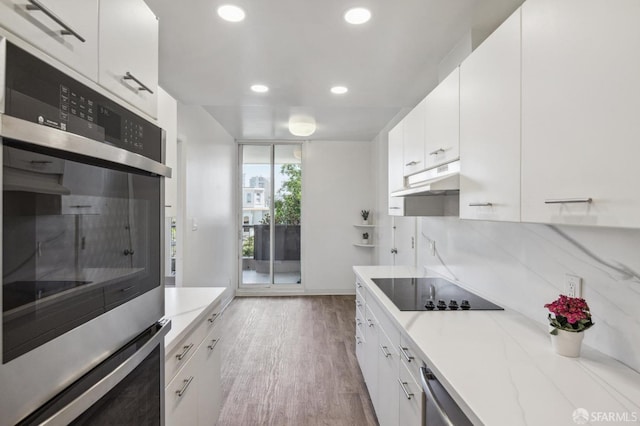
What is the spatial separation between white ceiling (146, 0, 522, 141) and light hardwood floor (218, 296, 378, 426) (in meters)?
2.44

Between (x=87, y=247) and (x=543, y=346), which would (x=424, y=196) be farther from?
(x=87, y=247)

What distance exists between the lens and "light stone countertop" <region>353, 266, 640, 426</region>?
32.1 inches

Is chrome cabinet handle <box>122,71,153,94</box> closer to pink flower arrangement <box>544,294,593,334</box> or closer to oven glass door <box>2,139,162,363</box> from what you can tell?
oven glass door <box>2,139,162,363</box>

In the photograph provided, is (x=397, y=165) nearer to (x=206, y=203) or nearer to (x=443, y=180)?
(x=443, y=180)

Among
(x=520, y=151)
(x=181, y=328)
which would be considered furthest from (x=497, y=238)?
(x=181, y=328)

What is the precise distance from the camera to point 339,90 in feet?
9.41

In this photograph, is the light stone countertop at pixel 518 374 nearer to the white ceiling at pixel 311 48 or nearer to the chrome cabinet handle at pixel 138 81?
the chrome cabinet handle at pixel 138 81

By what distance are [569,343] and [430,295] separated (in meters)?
0.86

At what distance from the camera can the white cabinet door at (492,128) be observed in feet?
3.76

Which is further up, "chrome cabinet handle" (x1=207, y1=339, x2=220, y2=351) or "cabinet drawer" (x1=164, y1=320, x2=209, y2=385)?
"cabinet drawer" (x1=164, y1=320, x2=209, y2=385)

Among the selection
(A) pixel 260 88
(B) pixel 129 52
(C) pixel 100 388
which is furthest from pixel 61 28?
(A) pixel 260 88

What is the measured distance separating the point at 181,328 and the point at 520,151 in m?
1.48

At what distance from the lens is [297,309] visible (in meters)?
4.77

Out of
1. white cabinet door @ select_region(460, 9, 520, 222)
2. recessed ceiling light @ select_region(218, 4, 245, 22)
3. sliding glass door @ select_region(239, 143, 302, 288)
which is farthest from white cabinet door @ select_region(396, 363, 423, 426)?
sliding glass door @ select_region(239, 143, 302, 288)
